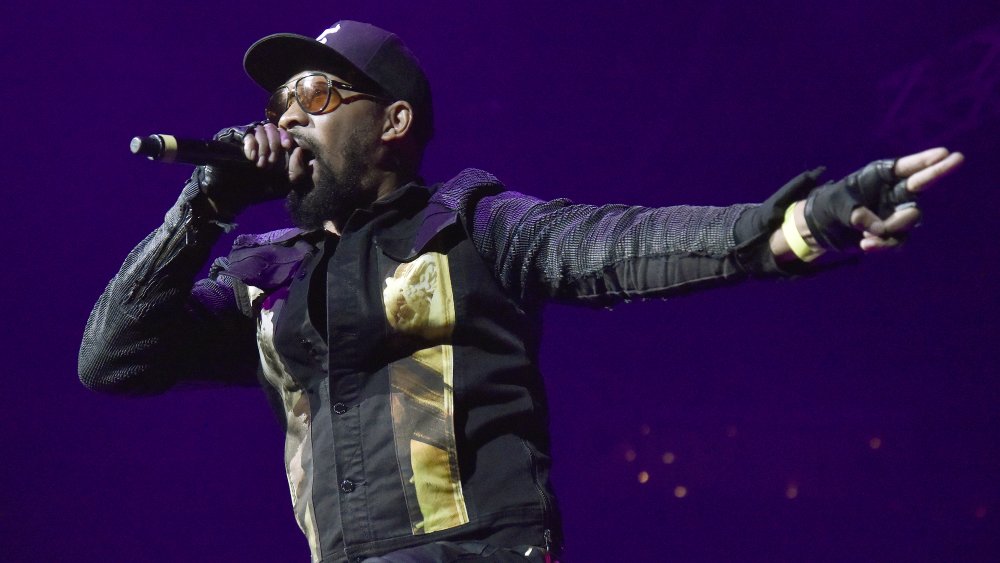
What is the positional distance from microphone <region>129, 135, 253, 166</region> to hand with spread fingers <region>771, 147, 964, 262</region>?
112 centimetres

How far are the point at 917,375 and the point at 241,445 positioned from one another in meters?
2.32

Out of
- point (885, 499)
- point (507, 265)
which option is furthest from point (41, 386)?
point (885, 499)

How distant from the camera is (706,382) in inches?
151

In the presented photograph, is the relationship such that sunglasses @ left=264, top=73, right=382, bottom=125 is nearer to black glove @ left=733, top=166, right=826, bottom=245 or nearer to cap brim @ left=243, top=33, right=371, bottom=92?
cap brim @ left=243, top=33, right=371, bottom=92

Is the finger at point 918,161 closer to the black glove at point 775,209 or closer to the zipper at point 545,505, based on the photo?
the black glove at point 775,209

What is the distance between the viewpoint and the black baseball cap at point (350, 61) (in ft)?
8.20

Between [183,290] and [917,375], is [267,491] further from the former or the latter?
[917,375]

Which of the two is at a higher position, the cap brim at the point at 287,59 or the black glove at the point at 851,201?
the cap brim at the point at 287,59

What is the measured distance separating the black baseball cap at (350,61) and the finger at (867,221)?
132 cm

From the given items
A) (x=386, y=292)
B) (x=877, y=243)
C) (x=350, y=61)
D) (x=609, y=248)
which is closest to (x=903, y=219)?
(x=877, y=243)

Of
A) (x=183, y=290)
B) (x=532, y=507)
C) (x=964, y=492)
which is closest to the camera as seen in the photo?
(x=532, y=507)

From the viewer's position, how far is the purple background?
11.8 feet

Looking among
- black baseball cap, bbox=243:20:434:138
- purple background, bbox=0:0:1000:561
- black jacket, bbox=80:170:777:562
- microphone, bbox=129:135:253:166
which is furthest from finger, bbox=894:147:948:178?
purple background, bbox=0:0:1000:561

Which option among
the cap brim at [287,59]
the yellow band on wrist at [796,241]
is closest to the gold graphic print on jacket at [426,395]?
the cap brim at [287,59]
